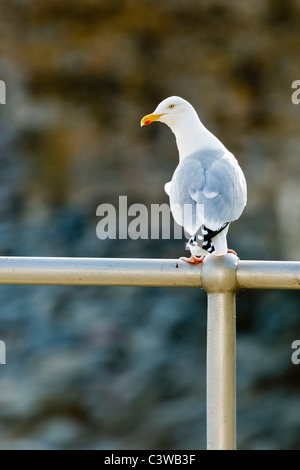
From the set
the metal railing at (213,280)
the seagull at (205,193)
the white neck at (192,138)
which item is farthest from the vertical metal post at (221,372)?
the white neck at (192,138)

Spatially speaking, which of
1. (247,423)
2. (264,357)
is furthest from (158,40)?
(247,423)

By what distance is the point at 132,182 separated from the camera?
8.18ft

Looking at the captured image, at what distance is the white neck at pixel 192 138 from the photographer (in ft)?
3.09

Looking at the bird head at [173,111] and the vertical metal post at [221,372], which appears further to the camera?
the bird head at [173,111]

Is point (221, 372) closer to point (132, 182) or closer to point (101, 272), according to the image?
point (101, 272)

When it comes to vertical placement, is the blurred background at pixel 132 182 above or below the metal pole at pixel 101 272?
above

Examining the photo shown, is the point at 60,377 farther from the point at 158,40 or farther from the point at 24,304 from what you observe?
the point at 158,40

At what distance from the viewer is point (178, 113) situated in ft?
3.27

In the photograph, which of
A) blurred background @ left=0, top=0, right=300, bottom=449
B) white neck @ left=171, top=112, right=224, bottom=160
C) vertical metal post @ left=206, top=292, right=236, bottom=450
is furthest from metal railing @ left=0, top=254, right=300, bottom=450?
blurred background @ left=0, top=0, right=300, bottom=449

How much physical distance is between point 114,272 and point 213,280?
0.27ft

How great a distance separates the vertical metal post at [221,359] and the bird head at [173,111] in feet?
1.43

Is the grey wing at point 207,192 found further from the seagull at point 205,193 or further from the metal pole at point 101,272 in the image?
the metal pole at point 101,272

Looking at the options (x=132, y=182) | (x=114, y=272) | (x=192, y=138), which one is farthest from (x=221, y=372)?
(x=132, y=182)
